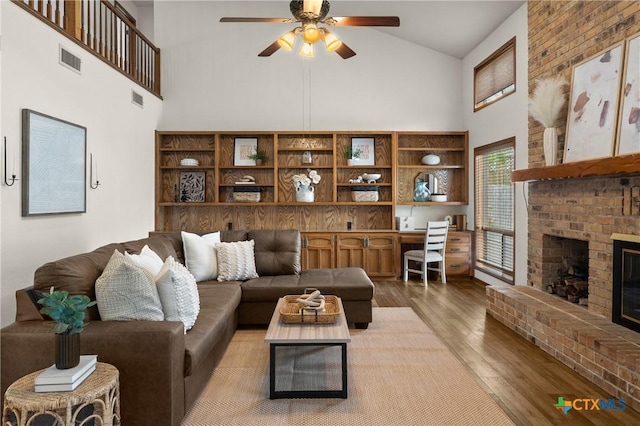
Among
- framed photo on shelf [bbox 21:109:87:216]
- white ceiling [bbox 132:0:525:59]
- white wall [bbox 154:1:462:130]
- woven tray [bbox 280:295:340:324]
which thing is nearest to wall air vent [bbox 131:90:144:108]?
white wall [bbox 154:1:462:130]

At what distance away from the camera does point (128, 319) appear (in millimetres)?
2381

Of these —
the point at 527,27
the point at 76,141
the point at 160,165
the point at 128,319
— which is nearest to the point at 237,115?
the point at 160,165

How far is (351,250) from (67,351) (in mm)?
4950

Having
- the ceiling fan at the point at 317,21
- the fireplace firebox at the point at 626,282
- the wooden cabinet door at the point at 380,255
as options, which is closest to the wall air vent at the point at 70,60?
the ceiling fan at the point at 317,21

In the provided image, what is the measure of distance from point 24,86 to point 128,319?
246 cm

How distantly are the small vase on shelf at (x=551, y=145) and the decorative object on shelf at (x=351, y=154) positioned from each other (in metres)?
3.26

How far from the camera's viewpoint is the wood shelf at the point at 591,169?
9.34 feet

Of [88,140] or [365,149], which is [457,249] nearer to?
[365,149]

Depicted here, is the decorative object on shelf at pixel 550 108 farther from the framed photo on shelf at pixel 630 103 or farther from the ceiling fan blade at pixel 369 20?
the ceiling fan blade at pixel 369 20

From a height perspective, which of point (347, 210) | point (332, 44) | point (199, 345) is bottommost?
point (199, 345)

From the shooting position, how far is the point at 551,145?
13.2ft

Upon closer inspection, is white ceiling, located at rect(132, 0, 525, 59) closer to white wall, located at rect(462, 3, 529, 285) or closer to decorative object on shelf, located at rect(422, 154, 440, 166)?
white wall, located at rect(462, 3, 529, 285)

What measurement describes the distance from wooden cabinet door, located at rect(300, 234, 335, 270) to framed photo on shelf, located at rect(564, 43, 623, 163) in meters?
3.58

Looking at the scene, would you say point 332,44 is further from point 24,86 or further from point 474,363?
point 474,363
